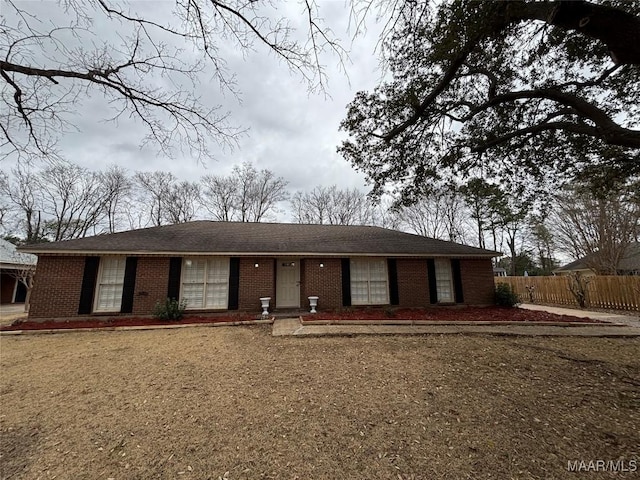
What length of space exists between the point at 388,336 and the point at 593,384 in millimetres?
3666

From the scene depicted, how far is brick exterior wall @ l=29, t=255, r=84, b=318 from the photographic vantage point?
8.27m

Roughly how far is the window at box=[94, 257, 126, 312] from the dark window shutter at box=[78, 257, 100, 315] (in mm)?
129

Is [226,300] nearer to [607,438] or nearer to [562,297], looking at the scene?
[607,438]

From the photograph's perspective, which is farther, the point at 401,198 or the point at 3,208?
the point at 3,208

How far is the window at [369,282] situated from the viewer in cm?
1017

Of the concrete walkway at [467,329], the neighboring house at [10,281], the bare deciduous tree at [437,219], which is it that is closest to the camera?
the concrete walkway at [467,329]

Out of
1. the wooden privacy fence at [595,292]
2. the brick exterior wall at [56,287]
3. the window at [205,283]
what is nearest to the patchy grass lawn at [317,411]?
the brick exterior wall at [56,287]

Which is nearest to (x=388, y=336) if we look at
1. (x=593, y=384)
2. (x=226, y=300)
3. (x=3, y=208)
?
(x=593, y=384)

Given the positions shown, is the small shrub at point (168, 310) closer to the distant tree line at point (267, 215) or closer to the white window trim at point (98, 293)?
the white window trim at point (98, 293)

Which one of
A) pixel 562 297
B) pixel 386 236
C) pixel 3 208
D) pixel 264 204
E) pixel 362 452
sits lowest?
pixel 362 452

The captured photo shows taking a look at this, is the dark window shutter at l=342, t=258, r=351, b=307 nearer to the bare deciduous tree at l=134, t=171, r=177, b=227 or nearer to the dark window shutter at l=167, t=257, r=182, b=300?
the dark window shutter at l=167, t=257, r=182, b=300

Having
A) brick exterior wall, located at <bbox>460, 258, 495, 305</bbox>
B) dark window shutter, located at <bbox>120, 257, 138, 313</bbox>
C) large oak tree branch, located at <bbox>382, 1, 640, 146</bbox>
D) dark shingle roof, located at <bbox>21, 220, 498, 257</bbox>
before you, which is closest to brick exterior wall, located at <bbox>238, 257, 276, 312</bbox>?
dark shingle roof, located at <bbox>21, 220, 498, 257</bbox>

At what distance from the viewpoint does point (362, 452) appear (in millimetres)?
2514

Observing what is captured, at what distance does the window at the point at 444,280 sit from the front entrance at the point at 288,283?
5.88 m
